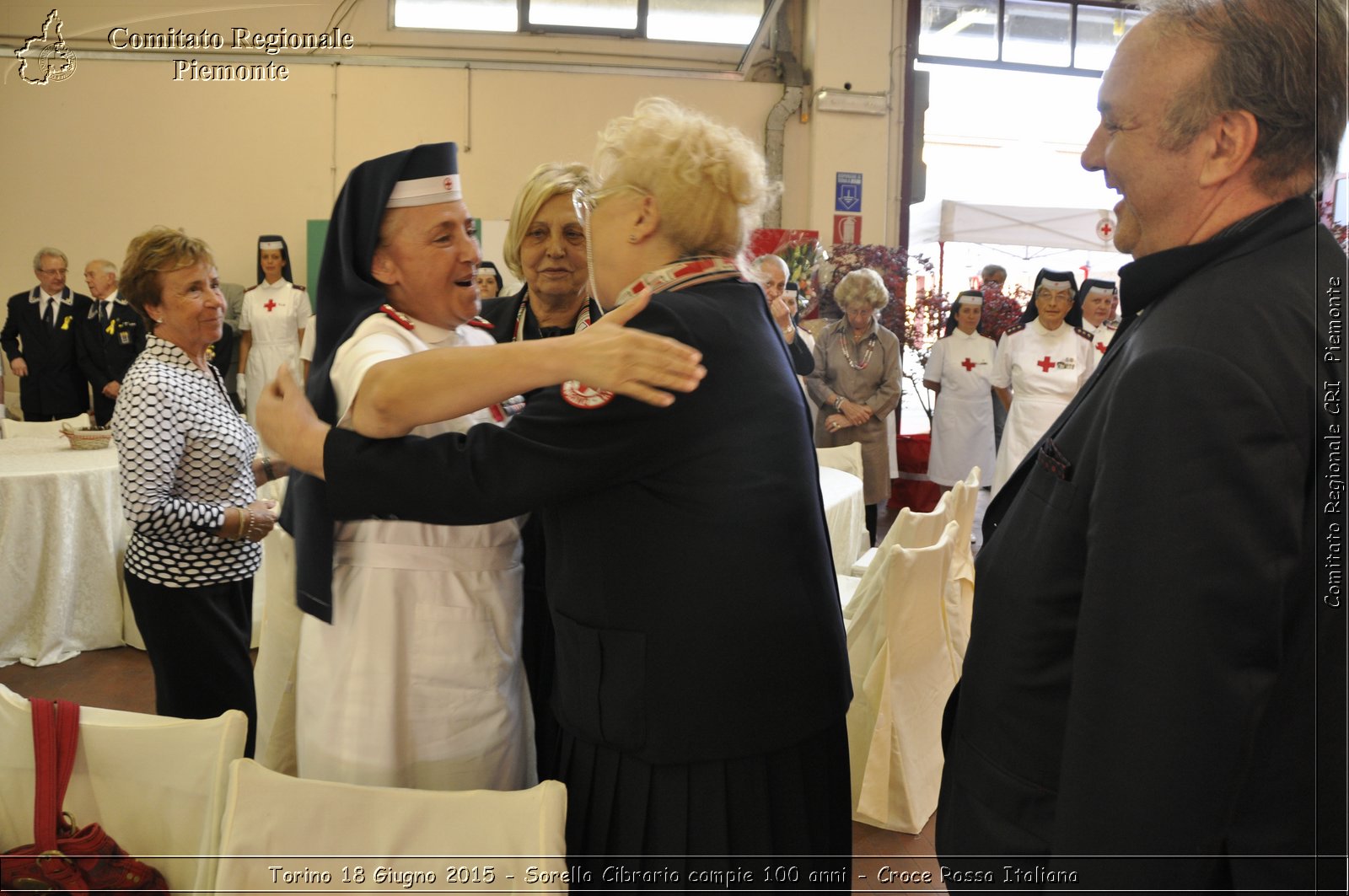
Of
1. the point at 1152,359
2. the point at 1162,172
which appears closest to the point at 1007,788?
the point at 1152,359

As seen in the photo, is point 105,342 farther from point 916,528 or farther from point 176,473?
point 916,528

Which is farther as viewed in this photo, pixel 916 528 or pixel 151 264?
pixel 916 528

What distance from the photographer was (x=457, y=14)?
9711mm

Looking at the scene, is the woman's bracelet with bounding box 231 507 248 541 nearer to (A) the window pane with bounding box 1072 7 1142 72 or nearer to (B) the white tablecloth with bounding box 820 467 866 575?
(B) the white tablecloth with bounding box 820 467 866 575

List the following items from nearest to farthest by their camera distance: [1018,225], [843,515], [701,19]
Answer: [843,515] → [1018,225] → [701,19]

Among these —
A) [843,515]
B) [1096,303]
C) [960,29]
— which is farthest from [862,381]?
[960,29]

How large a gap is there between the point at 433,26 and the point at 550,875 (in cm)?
978

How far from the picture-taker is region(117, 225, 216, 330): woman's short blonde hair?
2.39 m

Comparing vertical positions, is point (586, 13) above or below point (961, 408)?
above

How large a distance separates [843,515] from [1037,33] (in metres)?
8.30

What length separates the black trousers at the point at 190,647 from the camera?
2.25 m

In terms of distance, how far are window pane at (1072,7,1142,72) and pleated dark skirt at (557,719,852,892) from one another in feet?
35.7

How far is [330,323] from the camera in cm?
150

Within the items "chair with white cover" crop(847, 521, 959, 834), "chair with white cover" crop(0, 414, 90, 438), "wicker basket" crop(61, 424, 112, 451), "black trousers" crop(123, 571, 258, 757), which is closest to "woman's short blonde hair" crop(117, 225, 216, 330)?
"black trousers" crop(123, 571, 258, 757)
